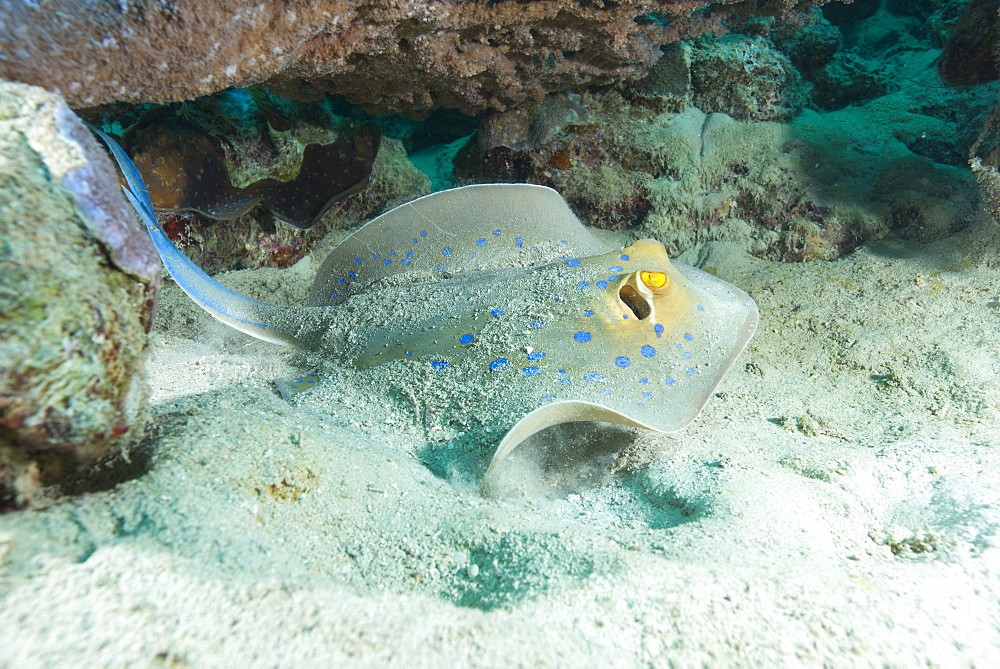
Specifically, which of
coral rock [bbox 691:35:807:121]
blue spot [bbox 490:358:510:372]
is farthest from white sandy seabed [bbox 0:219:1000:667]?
coral rock [bbox 691:35:807:121]

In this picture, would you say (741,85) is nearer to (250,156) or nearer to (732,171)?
(732,171)

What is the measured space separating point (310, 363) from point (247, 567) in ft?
7.18

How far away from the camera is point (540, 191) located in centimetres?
422

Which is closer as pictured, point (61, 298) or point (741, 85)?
point (61, 298)

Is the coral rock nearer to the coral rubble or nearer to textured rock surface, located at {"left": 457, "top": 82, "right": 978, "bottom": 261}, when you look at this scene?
textured rock surface, located at {"left": 457, "top": 82, "right": 978, "bottom": 261}

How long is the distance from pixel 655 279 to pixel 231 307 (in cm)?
292

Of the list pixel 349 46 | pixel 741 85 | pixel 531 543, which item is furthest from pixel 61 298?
pixel 741 85

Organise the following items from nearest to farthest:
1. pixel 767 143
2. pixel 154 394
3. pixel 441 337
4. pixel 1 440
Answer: pixel 1 440
pixel 154 394
pixel 441 337
pixel 767 143

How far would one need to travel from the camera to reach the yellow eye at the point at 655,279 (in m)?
2.93

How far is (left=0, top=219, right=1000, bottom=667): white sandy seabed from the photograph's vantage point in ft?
4.07

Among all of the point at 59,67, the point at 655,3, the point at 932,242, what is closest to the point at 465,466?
the point at 59,67

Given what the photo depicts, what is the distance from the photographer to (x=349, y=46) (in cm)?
294

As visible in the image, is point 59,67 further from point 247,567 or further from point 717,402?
point 717,402

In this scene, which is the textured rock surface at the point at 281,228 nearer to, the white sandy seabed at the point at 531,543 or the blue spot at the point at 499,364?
the white sandy seabed at the point at 531,543
